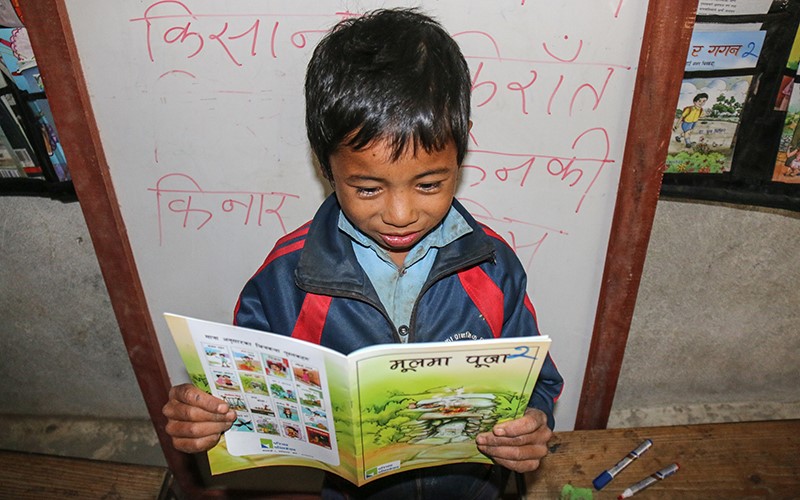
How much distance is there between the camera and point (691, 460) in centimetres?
145

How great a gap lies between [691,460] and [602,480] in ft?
0.83

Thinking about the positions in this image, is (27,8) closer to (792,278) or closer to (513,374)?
(513,374)

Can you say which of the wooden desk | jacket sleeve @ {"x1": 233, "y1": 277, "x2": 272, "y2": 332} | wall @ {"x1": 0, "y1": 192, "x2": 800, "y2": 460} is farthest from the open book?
wall @ {"x1": 0, "y1": 192, "x2": 800, "y2": 460}

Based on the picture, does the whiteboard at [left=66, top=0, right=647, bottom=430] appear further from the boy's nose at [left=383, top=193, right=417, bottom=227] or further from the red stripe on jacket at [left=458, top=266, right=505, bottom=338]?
the boy's nose at [left=383, top=193, right=417, bottom=227]

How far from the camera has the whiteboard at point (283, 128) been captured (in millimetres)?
1343

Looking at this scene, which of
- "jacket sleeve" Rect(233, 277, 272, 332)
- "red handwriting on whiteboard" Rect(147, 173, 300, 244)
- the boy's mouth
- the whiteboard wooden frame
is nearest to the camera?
the boy's mouth

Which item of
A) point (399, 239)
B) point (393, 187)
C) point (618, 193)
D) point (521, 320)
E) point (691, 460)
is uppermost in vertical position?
point (393, 187)

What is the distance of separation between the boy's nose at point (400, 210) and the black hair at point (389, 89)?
0.22ft

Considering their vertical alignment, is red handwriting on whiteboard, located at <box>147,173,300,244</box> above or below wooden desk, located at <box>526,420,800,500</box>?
above

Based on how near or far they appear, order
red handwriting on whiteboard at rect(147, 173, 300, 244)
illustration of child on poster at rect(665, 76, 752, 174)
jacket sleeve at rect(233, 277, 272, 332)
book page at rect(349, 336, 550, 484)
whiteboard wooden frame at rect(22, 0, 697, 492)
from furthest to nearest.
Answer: red handwriting on whiteboard at rect(147, 173, 300, 244) < illustration of child on poster at rect(665, 76, 752, 174) < whiteboard wooden frame at rect(22, 0, 697, 492) < jacket sleeve at rect(233, 277, 272, 332) < book page at rect(349, 336, 550, 484)

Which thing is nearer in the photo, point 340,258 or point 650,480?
point 340,258

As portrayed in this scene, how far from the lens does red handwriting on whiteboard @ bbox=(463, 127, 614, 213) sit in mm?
1479

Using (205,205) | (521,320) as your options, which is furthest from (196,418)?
(205,205)

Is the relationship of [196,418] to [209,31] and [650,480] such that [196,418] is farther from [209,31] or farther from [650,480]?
[650,480]
